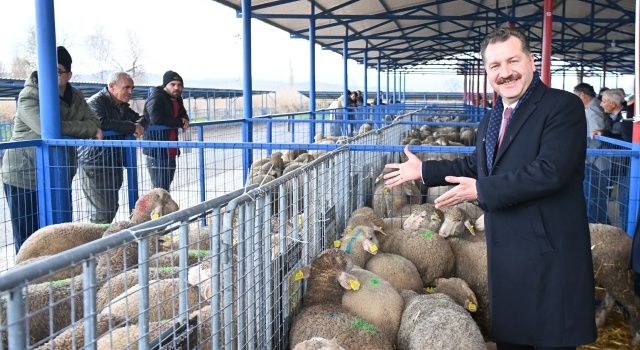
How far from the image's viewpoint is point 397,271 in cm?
430

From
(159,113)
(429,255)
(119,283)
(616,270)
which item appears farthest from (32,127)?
(616,270)

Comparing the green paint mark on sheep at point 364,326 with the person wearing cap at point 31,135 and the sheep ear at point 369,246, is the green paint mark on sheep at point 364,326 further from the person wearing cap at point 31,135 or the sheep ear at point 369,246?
the person wearing cap at point 31,135

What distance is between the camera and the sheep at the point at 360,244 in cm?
439

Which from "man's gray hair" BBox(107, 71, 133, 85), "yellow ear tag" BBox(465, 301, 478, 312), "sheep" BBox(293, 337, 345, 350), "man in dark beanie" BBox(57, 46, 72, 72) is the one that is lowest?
"yellow ear tag" BBox(465, 301, 478, 312)

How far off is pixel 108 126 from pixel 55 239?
195 cm

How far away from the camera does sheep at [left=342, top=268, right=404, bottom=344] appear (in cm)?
364

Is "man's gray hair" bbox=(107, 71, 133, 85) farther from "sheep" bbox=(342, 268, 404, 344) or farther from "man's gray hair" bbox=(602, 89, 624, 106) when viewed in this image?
"man's gray hair" bbox=(602, 89, 624, 106)

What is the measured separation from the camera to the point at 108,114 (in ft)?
21.0

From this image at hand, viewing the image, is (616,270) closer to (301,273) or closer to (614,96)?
(301,273)

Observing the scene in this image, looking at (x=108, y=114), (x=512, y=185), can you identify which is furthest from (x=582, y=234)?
(x=108, y=114)

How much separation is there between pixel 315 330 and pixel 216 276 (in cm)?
108

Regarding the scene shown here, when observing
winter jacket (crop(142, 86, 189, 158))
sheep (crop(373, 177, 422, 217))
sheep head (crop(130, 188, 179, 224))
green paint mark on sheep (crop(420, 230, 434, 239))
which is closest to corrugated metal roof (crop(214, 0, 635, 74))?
winter jacket (crop(142, 86, 189, 158))

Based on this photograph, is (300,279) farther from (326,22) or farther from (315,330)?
(326,22)

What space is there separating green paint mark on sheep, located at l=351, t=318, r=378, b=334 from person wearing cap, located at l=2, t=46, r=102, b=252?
292cm
